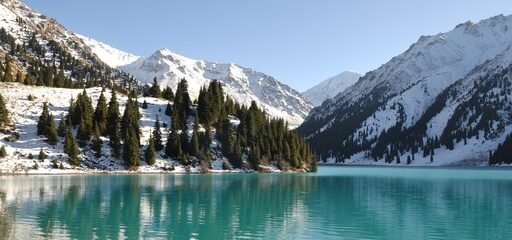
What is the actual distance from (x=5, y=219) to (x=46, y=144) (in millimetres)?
100262

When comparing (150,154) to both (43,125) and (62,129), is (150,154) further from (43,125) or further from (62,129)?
(43,125)

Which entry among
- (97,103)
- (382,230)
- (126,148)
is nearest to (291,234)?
(382,230)

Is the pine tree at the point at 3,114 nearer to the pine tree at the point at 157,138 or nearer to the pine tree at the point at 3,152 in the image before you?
the pine tree at the point at 3,152

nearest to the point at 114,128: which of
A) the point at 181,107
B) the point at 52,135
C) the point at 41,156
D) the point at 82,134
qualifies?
the point at 82,134

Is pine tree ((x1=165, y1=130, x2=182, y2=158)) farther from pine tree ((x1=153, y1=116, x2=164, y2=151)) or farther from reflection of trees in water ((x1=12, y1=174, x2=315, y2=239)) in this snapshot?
reflection of trees in water ((x1=12, y1=174, x2=315, y2=239))

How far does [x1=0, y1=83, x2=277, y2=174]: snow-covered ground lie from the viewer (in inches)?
4956

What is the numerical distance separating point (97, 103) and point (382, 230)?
433ft

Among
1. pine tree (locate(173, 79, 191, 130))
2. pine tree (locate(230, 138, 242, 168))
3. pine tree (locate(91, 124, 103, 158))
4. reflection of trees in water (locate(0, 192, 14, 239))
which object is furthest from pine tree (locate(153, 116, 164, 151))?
reflection of trees in water (locate(0, 192, 14, 239))

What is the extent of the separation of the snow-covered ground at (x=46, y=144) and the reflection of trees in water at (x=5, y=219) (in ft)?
196

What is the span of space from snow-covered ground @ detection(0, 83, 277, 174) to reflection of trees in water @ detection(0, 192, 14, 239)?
5963 centimetres

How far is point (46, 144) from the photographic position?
13650cm

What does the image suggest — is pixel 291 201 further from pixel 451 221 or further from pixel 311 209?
pixel 451 221

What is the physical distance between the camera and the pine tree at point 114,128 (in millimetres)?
144500

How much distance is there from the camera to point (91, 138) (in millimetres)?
146500
